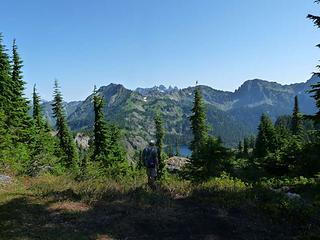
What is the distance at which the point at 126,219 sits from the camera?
42.5ft

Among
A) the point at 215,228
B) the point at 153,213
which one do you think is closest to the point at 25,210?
the point at 153,213

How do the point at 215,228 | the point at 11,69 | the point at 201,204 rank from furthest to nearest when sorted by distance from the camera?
the point at 11,69
the point at 201,204
the point at 215,228

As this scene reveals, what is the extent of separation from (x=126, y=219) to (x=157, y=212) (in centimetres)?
121

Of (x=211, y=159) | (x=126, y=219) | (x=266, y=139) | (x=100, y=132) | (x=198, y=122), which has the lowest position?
(x=126, y=219)

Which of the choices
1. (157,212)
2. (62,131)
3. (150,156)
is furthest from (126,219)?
(62,131)

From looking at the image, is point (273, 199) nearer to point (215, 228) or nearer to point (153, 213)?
point (215, 228)

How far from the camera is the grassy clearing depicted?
11789 mm

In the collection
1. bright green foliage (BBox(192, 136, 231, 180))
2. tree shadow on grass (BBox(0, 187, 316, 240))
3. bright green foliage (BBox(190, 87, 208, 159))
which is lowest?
tree shadow on grass (BBox(0, 187, 316, 240))

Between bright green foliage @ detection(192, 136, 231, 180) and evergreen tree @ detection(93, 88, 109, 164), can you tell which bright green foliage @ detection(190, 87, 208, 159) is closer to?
evergreen tree @ detection(93, 88, 109, 164)

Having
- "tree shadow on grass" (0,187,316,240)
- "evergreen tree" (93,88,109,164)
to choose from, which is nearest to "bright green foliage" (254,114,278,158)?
"evergreen tree" (93,88,109,164)

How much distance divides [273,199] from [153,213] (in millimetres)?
4352

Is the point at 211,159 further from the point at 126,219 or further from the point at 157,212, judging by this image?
the point at 126,219

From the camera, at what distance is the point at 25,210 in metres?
14.2

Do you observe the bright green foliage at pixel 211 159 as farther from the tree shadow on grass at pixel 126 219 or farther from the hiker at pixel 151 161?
the tree shadow on grass at pixel 126 219
